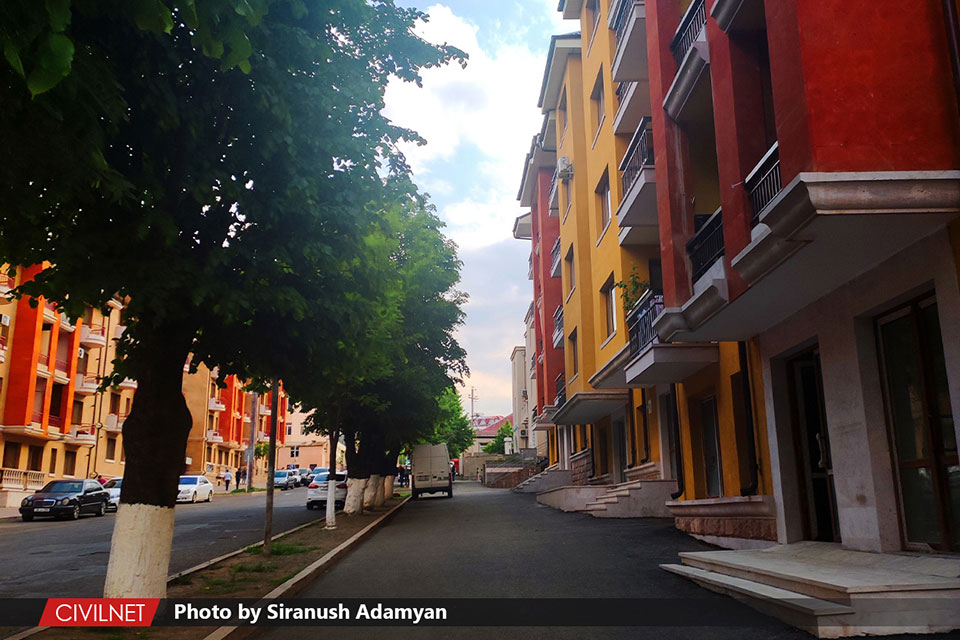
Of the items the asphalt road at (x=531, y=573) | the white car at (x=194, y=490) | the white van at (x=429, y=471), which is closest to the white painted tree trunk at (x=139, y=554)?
the asphalt road at (x=531, y=573)

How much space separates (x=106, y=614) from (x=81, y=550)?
986 cm

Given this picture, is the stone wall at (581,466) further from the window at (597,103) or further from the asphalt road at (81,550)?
the window at (597,103)

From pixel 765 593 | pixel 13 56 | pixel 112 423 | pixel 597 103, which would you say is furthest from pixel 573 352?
pixel 112 423

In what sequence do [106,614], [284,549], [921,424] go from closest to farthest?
[106,614] → [921,424] → [284,549]

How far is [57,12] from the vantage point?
359 cm

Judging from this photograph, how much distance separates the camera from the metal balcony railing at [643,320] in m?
16.7

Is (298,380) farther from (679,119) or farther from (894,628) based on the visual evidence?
(679,119)

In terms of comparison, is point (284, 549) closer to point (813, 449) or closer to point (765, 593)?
point (813, 449)

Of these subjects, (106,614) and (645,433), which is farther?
(645,433)

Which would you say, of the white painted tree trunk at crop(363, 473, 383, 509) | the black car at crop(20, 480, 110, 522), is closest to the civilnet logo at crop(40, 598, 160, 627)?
the white painted tree trunk at crop(363, 473, 383, 509)

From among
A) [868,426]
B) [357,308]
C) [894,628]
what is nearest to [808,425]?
[868,426]

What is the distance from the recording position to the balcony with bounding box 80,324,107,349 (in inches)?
1804

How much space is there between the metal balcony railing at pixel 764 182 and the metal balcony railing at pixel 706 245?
1.43 metres

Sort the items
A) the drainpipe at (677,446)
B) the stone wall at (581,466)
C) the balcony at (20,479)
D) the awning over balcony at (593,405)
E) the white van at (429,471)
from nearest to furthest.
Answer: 1. the drainpipe at (677,446)
2. the awning over balcony at (593,405)
3. the stone wall at (581,466)
4. the balcony at (20,479)
5. the white van at (429,471)
